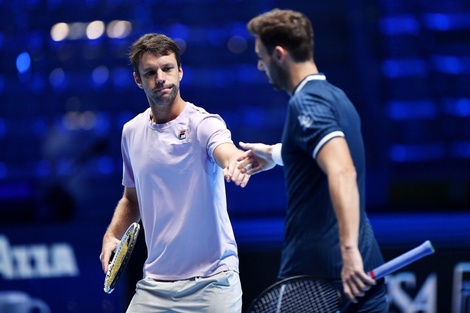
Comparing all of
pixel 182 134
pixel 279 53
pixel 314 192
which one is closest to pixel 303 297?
pixel 314 192

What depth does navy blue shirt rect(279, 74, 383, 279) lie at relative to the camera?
10.0 ft

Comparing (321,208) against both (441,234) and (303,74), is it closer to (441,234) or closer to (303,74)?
(303,74)

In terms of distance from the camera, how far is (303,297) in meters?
3.09

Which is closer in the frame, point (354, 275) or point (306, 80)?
point (354, 275)

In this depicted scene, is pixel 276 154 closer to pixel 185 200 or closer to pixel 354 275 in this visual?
pixel 185 200

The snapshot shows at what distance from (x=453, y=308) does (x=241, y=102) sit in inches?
95.5

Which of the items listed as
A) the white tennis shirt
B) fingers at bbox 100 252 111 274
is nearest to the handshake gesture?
the white tennis shirt

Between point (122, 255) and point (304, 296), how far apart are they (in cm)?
102

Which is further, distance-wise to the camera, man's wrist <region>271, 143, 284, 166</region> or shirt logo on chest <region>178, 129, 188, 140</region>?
shirt logo on chest <region>178, 129, 188, 140</region>

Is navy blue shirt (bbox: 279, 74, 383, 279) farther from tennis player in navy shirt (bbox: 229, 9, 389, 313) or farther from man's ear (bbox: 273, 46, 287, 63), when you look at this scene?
man's ear (bbox: 273, 46, 287, 63)

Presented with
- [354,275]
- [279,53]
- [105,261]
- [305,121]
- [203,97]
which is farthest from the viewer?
[203,97]

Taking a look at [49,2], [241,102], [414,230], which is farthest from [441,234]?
[49,2]

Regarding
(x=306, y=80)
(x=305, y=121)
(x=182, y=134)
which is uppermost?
(x=306, y=80)

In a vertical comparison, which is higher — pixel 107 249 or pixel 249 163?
pixel 249 163
